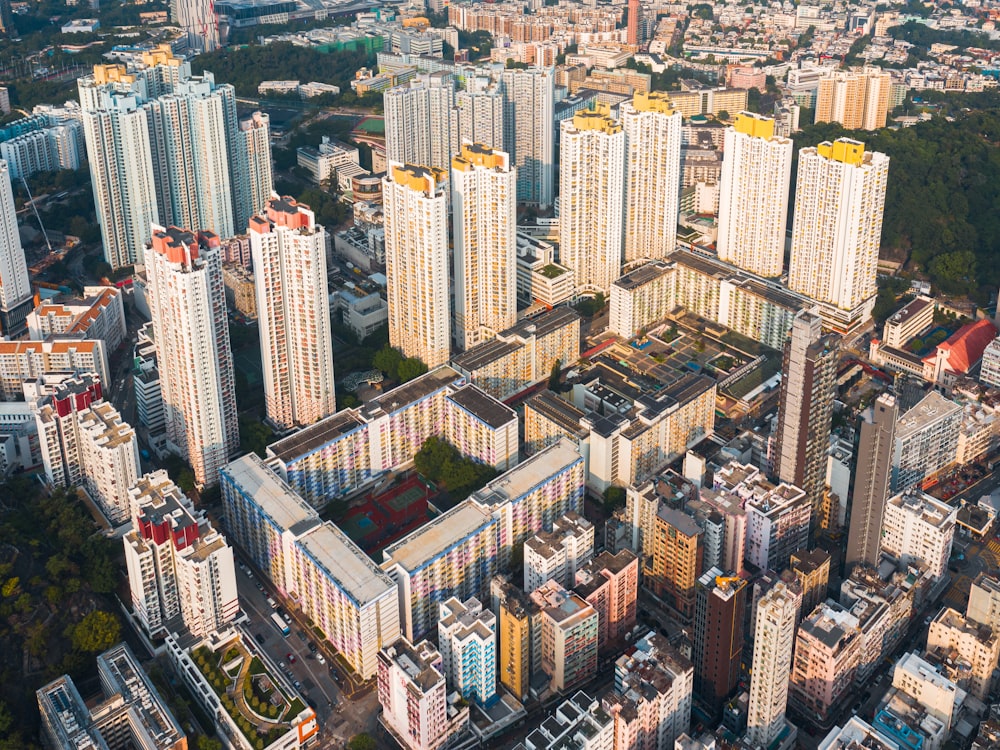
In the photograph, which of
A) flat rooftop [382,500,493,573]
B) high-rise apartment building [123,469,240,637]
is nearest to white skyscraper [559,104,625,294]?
flat rooftop [382,500,493,573]

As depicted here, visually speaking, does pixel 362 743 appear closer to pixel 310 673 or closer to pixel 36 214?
pixel 310 673

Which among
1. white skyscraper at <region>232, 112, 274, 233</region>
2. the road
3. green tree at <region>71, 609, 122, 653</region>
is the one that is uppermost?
white skyscraper at <region>232, 112, 274, 233</region>

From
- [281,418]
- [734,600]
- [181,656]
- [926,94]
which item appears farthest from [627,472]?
[926,94]

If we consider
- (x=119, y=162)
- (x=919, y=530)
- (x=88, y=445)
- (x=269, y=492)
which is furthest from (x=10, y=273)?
(x=919, y=530)

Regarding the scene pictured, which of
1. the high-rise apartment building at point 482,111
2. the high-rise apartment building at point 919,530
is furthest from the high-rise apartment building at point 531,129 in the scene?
the high-rise apartment building at point 919,530

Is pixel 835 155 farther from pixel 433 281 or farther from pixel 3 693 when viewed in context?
pixel 3 693

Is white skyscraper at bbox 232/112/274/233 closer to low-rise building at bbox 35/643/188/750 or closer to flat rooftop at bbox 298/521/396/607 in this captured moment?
flat rooftop at bbox 298/521/396/607

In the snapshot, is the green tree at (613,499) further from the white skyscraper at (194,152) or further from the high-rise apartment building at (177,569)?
the white skyscraper at (194,152)
